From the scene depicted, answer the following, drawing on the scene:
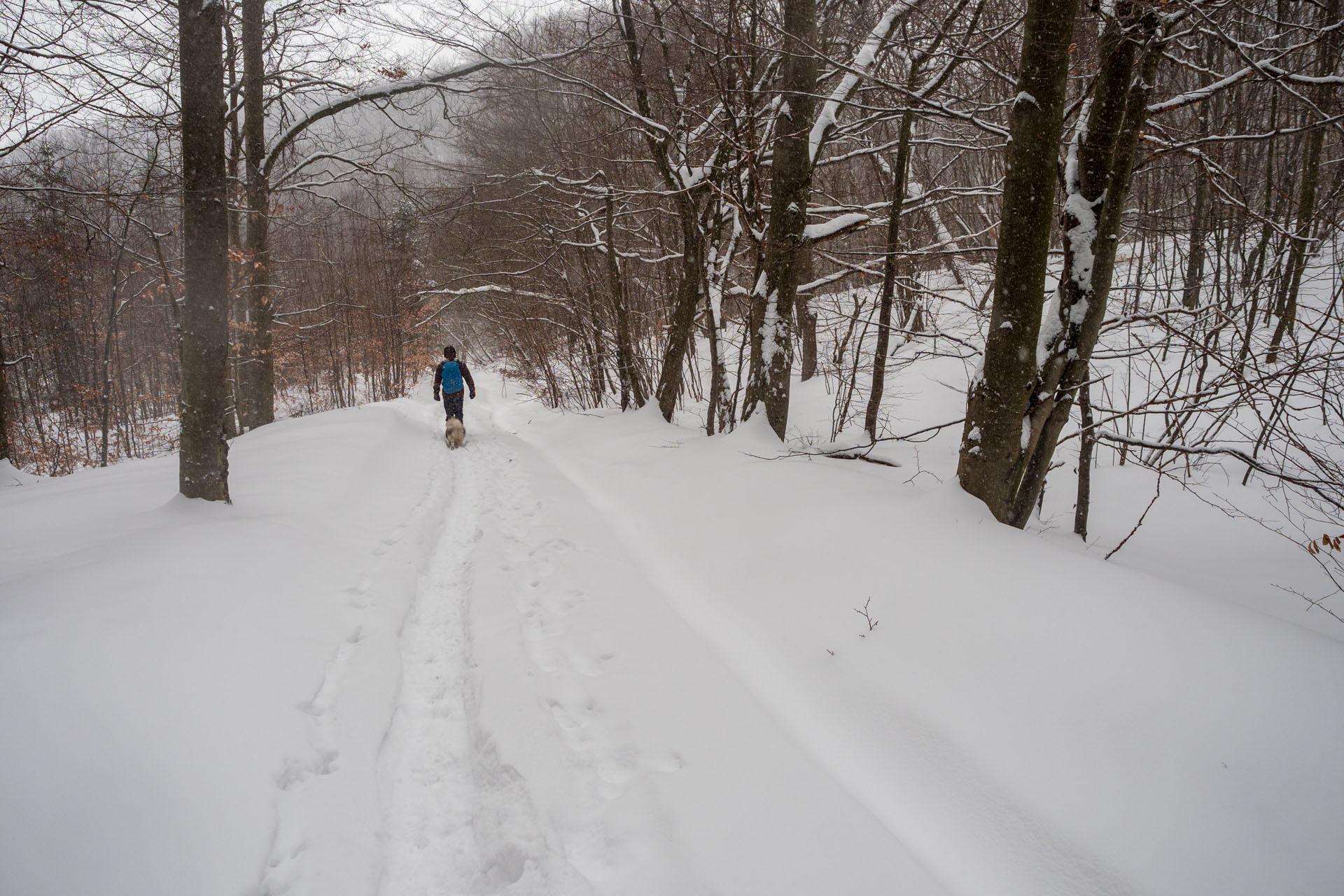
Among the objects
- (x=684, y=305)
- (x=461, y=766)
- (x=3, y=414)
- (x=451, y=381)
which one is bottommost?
(x=461, y=766)

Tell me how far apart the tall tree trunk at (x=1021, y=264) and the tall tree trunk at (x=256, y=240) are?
32.9ft

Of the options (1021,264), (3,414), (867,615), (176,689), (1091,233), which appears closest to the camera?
(176,689)

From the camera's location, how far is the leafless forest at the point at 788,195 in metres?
3.88

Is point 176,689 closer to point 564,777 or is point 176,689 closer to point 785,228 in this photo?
point 564,777

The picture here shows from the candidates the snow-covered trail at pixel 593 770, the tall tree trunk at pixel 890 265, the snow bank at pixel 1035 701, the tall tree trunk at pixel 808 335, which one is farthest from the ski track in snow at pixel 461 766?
the tall tree trunk at pixel 808 335

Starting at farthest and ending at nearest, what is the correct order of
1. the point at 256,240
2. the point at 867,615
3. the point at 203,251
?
the point at 256,240 → the point at 203,251 → the point at 867,615

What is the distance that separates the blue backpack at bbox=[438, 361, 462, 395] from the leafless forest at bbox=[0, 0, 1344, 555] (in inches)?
87.3

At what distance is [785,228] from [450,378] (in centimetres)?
776

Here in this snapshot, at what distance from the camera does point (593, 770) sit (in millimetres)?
2748

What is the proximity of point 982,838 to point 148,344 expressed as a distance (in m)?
36.1

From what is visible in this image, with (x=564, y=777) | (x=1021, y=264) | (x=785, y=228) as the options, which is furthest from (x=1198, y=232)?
(x=564, y=777)

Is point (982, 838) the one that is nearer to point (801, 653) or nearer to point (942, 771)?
point (942, 771)

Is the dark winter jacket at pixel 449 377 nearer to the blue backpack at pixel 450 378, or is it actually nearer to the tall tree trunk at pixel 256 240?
the blue backpack at pixel 450 378

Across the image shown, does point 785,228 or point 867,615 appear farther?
point 785,228
